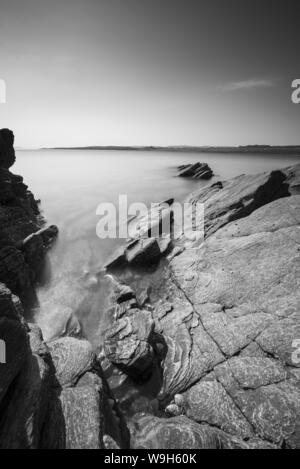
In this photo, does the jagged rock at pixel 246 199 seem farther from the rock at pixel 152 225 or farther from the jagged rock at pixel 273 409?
the jagged rock at pixel 273 409

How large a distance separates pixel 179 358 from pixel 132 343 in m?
A: 2.43

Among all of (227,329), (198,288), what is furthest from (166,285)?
(227,329)

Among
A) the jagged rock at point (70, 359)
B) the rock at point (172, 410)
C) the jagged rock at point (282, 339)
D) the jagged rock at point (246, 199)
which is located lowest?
the rock at point (172, 410)

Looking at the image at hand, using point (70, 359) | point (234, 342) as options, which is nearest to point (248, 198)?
point (234, 342)

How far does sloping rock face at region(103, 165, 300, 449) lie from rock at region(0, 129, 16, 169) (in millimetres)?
24494

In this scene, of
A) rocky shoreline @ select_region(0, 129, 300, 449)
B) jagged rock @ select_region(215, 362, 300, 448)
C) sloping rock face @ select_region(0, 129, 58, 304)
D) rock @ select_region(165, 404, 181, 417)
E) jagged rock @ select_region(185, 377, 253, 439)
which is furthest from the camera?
sloping rock face @ select_region(0, 129, 58, 304)

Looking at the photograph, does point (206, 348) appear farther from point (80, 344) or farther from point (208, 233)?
point (208, 233)

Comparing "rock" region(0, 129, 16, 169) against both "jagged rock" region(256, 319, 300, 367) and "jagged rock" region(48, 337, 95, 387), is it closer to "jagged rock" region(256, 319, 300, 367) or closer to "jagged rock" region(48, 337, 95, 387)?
"jagged rock" region(48, 337, 95, 387)

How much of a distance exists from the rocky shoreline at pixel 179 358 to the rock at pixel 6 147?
640 inches

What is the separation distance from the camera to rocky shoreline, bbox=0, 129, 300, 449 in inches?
252

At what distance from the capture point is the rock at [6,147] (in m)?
25.4

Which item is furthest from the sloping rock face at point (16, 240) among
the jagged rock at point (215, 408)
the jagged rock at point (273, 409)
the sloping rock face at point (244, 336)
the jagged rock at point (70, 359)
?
the jagged rock at point (273, 409)

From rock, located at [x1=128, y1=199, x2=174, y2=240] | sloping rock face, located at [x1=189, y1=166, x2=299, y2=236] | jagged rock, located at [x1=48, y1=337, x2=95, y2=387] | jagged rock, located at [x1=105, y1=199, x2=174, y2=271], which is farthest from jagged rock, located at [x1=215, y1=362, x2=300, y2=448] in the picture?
rock, located at [x1=128, y1=199, x2=174, y2=240]

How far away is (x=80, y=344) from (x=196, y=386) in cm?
536
